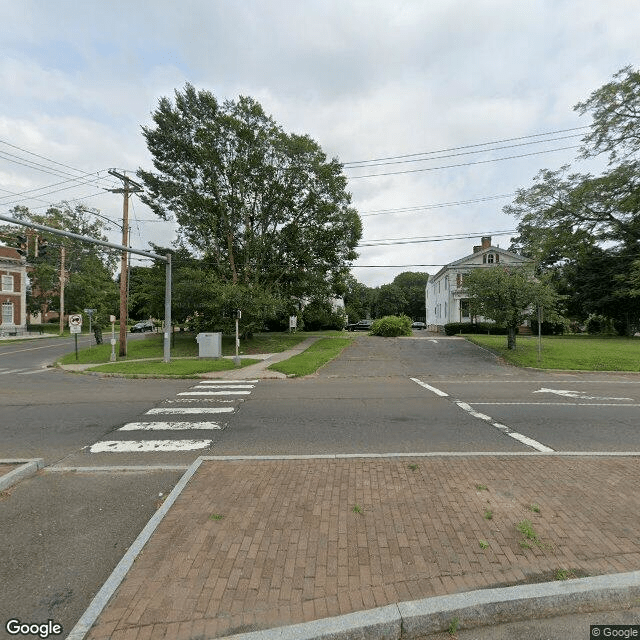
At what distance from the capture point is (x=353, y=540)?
349 cm

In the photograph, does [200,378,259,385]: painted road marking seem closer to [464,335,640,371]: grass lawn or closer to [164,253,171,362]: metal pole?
[164,253,171,362]: metal pole

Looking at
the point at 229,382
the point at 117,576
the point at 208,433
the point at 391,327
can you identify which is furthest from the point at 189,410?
the point at 391,327

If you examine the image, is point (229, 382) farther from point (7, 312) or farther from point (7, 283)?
point (7, 283)

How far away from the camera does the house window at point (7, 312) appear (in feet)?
160

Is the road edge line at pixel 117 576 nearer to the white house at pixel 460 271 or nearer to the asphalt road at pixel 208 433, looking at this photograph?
the asphalt road at pixel 208 433

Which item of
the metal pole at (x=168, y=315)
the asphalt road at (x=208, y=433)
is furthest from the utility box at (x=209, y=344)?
the asphalt road at (x=208, y=433)

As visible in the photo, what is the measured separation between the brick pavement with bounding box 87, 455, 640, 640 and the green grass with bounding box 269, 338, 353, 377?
435 inches

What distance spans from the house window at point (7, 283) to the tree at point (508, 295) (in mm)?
54824

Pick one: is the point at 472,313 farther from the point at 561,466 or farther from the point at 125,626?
the point at 125,626

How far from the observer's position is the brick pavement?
2703mm

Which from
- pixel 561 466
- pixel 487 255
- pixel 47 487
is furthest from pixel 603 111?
pixel 47 487

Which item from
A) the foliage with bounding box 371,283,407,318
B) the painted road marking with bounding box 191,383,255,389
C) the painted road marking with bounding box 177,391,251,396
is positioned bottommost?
the painted road marking with bounding box 191,383,255,389

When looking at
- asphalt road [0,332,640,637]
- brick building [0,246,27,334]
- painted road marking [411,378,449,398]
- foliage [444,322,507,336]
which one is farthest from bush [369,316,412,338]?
brick building [0,246,27,334]

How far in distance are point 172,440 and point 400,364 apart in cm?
1377
